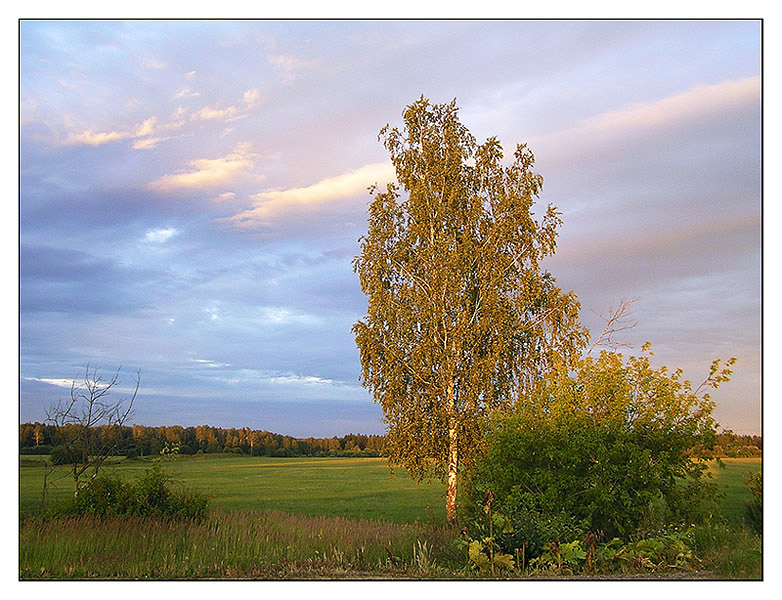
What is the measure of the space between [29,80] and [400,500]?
10.1 metres

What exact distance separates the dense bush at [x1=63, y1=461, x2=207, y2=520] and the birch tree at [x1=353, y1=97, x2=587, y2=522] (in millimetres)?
3309

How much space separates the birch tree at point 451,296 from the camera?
9828 millimetres

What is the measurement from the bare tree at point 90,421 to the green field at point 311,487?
27.8 inches

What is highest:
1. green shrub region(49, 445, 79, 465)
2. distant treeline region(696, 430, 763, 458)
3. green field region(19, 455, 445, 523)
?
distant treeline region(696, 430, 763, 458)

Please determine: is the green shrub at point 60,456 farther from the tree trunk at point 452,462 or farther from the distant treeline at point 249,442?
the tree trunk at point 452,462

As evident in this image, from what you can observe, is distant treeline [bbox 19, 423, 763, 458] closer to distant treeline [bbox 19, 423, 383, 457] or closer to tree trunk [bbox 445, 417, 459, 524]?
distant treeline [bbox 19, 423, 383, 457]

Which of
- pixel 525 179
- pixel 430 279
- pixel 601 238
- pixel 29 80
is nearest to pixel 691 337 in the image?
pixel 601 238

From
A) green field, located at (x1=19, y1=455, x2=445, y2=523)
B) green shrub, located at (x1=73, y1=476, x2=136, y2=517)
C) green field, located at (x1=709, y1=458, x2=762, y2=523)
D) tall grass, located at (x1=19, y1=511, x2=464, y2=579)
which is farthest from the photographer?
green field, located at (x1=19, y1=455, x2=445, y2=523)

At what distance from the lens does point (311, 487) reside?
1422 centimetres

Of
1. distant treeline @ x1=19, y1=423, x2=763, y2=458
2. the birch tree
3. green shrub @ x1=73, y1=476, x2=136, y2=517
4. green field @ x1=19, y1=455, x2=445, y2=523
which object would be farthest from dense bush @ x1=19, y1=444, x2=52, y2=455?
the birch tree

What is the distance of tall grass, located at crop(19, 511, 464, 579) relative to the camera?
7.52 m

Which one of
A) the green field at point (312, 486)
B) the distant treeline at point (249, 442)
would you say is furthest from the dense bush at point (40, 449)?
the distant treeline at point (249, 442)

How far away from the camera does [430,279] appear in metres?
10.2
